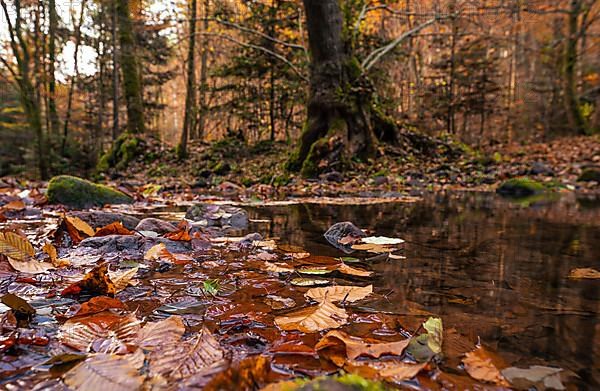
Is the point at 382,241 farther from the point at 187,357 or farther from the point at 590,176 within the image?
the point at 590,176

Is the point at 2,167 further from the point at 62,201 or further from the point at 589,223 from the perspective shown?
the point at 589,223

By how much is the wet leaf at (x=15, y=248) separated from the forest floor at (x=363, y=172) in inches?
156

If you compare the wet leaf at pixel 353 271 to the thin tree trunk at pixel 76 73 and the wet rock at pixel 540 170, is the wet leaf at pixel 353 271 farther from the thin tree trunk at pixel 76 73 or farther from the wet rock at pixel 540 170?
the thin tree trunk at pixel 76 73

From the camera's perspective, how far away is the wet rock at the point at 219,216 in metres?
2.89

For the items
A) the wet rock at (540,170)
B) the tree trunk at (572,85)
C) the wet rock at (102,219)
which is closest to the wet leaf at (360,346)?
the wet rock at (102,219)

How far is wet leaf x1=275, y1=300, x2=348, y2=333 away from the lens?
99 cm

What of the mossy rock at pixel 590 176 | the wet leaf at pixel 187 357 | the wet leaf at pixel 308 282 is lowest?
the wet leaf at pixel 308 282

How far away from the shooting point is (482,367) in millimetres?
792

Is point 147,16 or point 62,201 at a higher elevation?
point 147,16

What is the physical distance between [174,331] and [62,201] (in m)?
3.62

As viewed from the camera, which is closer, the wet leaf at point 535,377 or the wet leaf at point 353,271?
the wet leaf at point 535,377

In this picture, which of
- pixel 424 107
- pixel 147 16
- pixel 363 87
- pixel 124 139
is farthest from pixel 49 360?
pixel 424 107

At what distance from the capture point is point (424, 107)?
1645cm

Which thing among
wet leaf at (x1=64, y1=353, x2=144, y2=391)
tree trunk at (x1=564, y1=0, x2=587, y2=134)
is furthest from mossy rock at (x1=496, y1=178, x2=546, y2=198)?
tree trunk at (x1=564, y1=0, x2=587, y2=134)
